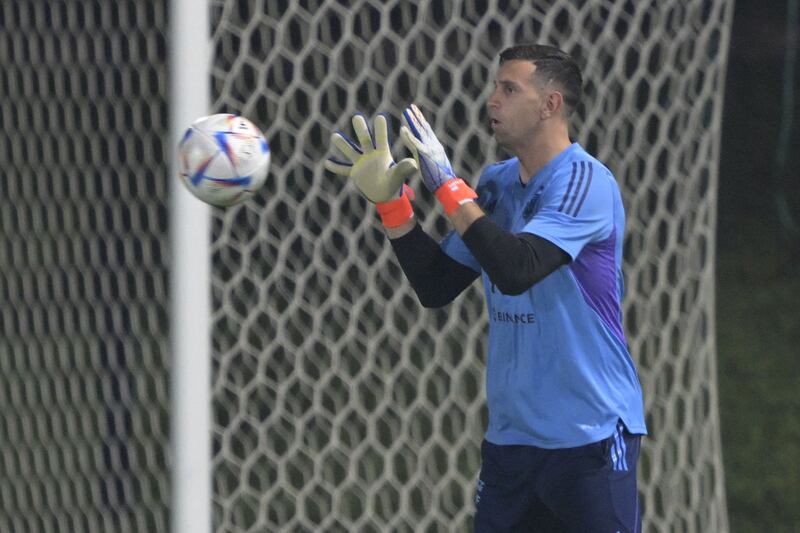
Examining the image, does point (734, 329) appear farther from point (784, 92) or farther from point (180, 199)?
point (180, 199)

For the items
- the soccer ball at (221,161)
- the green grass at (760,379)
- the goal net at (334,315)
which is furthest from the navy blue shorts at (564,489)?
the green grass at (760,379)

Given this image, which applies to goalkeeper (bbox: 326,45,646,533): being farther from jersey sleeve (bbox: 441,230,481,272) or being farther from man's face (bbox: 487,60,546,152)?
jersey sleeve (bbox: 441,230,481,272)

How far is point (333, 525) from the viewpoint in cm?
523

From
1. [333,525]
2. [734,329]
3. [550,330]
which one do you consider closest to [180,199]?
[550,330]

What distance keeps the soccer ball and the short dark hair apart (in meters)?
0.62

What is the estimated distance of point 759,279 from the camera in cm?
877

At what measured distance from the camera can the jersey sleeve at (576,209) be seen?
2678 mm

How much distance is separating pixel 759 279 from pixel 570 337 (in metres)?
6.31

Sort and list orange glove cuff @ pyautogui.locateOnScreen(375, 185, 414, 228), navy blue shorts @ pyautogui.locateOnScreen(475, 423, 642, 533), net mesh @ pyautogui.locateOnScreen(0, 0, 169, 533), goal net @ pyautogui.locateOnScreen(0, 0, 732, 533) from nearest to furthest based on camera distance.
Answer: navy blue shorts @ pyautogui.locateOnScreen(475, 423, 642, 533) < orange glove cuff @ pyautogui.locateOnScreen(375, 185, 414, 228) < goal net @ pyautogui.locateOnScreen(0, 0, 732, 533) < net mesh @ pyautogui.locateOnScreen(0, 0, 169, 533)

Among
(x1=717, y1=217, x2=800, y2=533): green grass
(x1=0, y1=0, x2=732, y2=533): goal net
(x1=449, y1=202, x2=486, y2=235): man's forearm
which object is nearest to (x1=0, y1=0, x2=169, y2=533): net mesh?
Result: (x1=0, y1=0, x2=732, y2=533): goal net

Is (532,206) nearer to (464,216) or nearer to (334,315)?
(464,216)

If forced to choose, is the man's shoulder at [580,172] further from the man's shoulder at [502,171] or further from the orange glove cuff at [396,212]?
the orange glove cuff at [396,212]

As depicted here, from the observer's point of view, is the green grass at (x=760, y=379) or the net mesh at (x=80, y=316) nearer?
the net mesh at (x=80, y=316)

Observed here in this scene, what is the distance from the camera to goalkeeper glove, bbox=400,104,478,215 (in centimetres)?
270
